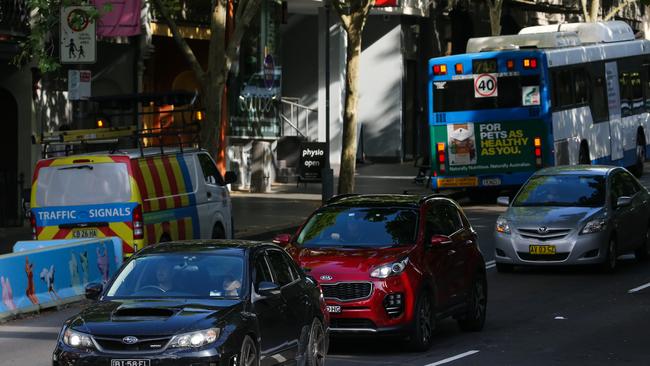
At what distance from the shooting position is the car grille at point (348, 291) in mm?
14383

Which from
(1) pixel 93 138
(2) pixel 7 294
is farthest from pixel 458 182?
(2) pixel 7 294

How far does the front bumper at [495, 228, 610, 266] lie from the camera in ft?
69.9

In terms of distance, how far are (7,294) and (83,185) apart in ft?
11.3

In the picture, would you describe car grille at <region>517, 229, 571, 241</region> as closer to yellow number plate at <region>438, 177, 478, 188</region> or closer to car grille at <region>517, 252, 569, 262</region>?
car grille at <region>517, 252, 569, 262</region>

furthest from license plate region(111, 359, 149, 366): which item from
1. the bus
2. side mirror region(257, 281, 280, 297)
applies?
the bus

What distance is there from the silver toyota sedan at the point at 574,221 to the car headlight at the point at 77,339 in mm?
11920

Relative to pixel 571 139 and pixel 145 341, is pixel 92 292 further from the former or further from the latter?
pixel 571 139

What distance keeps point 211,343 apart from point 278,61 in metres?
31.1

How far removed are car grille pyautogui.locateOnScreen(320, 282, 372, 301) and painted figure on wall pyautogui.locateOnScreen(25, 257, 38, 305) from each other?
5701 millimetres

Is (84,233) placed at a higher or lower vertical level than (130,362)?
higher

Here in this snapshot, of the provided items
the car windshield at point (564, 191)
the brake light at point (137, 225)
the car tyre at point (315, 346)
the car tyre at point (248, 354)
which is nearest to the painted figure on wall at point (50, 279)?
the brake light at point (137, 225)

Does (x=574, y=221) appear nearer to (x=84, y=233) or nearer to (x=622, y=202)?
(x=622, y=202)

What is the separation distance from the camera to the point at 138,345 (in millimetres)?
10453

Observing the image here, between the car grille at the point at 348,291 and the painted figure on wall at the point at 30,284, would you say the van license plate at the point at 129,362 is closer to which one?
the car grille at the point at 348,291
